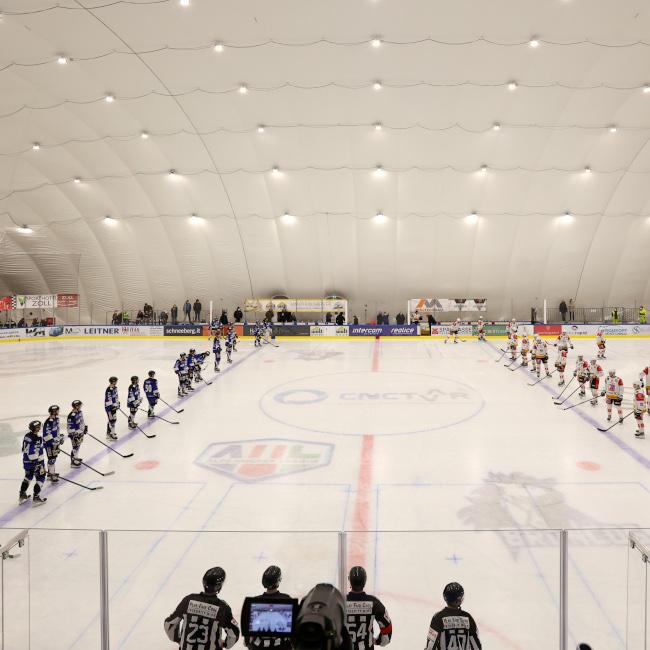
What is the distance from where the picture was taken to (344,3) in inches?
734

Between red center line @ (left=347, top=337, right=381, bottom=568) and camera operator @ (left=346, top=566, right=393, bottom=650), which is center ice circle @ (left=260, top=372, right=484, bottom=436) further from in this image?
camera operator @ (left=346, top=566, right=393, bottom=650)

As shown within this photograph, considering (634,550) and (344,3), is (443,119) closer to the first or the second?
(344,3)

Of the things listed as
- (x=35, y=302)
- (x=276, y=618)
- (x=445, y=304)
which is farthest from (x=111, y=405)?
(x=35, y=302)

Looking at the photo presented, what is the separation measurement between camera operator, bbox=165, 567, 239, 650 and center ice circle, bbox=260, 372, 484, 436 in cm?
892

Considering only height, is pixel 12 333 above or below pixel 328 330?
below

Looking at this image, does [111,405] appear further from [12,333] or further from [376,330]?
[12,333]

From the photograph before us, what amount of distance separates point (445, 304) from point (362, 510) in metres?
29.6

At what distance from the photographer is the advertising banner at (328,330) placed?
1403 inches

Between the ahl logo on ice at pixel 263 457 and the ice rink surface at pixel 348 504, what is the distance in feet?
0.22

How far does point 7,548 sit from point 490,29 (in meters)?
22.6

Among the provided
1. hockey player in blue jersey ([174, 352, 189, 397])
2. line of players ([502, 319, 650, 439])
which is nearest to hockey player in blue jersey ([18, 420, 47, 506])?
hockey player in blue jersey ([174, 352, 189, 397])

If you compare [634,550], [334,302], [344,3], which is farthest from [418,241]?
[634,550]

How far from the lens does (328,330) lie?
118 ft

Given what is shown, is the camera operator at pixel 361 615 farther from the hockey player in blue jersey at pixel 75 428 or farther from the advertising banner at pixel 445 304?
the advertising banner at pixel 445 304
